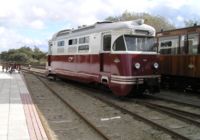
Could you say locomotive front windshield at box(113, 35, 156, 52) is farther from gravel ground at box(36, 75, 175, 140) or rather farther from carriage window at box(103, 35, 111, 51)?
gravel ground at box(36, 75, 175, 140)

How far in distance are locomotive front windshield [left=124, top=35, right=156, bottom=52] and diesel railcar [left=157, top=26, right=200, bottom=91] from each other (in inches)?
96.9

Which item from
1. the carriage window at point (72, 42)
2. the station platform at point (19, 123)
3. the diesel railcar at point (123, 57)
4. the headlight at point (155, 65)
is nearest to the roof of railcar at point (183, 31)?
the diesel railcar at point (123, 57)

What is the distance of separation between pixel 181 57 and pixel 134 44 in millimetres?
3937

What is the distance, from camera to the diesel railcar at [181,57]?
61.3 ft

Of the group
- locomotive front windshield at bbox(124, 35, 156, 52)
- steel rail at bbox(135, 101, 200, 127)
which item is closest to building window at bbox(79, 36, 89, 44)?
locomotive front windshield at bbox(124, 35, 156, 52)

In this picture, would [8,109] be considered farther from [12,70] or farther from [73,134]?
[12,70]

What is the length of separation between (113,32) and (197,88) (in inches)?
217

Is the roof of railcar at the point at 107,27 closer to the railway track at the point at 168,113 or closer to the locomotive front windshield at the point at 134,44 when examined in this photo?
the locomotive front windshield at the point at 134,44

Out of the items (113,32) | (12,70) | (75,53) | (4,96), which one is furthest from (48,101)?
(12,70)

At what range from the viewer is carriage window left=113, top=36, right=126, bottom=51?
54.0ft

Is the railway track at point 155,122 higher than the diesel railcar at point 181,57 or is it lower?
lower

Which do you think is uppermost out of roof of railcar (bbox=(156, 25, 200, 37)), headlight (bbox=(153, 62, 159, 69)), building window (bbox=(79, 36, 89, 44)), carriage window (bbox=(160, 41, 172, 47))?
roof of railcar (bbox=(156, 25, 200, 37))

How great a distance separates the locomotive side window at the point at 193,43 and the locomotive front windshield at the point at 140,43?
2411 mm

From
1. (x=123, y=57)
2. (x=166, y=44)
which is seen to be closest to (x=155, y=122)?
(x=123, y=57)
